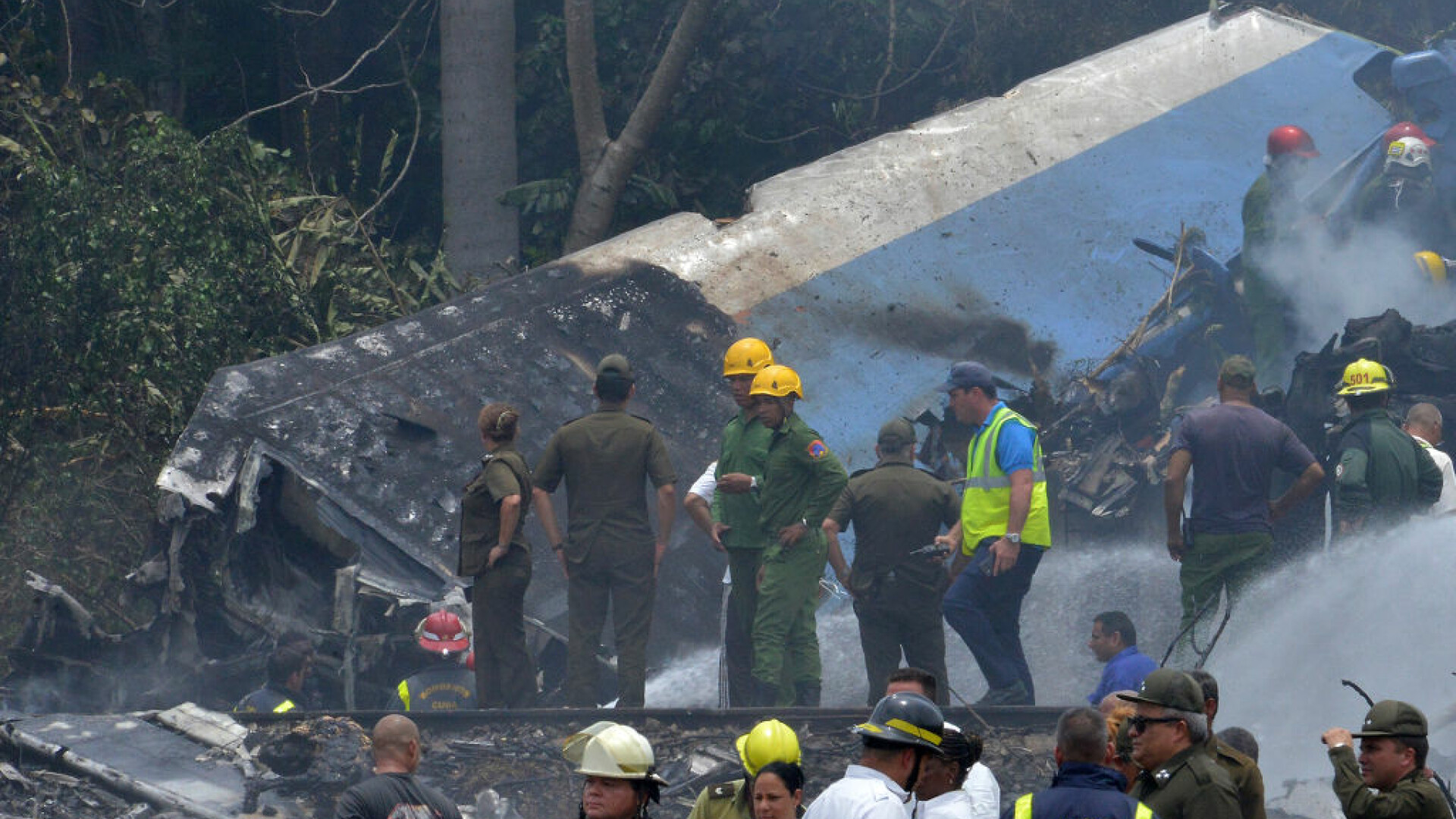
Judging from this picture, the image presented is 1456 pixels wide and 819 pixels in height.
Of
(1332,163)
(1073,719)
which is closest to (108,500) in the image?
(1073,719)

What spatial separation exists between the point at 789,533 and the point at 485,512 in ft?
4.34

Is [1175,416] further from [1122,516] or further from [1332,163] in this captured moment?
[1332,163]

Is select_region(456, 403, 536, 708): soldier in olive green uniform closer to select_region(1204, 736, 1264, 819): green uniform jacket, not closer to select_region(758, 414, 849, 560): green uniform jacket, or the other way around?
select_region(758, 414, 849, 560): green uniform jacket

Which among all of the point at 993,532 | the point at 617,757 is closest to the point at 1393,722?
the point at 617,757

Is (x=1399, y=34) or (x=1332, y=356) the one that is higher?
(x=1399, y=34)

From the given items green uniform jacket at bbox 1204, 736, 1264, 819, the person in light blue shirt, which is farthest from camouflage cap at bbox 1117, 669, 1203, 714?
the person in light blue shirt

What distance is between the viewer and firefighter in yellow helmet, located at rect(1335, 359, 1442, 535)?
23.6 feet

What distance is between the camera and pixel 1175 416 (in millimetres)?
9945

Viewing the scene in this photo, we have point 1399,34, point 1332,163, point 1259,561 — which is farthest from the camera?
point 1399,34

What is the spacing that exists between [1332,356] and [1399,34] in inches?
310

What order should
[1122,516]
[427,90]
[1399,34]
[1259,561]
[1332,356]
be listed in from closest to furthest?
[1259,561] < [1332,356] < [1122,516] < [427,90] < [1399,34]

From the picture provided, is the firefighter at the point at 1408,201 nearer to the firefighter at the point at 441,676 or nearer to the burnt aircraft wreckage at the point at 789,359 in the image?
the burnt aircraft wreckage at the point at 789,359

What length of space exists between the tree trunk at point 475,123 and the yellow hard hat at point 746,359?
5.45 m

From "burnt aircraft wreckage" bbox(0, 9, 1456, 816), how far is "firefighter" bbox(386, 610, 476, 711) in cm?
30
